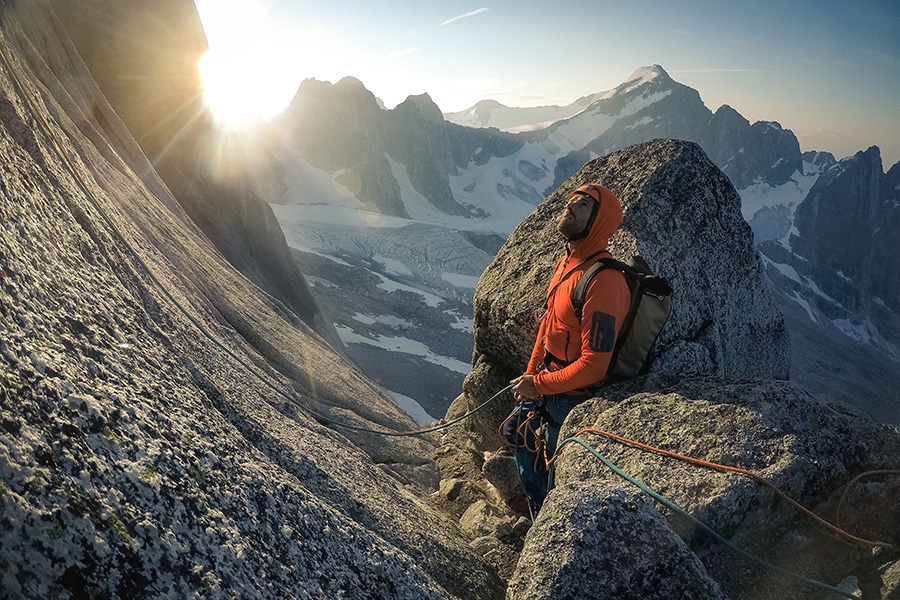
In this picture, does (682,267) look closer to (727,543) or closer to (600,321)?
(600,321)

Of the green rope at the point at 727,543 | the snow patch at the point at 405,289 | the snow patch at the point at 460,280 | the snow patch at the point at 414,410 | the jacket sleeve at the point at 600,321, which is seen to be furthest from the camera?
the snow patch at the point at 460,280

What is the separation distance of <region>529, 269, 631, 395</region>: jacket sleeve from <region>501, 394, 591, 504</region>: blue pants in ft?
2.66

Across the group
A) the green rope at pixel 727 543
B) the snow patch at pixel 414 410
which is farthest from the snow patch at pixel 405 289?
the green rope at pixel 727 543

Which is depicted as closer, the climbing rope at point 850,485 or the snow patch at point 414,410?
the climbing rope at point 850,485

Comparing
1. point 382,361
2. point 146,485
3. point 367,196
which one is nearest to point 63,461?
point 146,485

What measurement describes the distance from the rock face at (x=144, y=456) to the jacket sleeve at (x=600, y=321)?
2269mm

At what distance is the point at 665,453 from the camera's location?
450cm

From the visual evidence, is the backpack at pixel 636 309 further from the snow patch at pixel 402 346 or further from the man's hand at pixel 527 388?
the snow patch at pixel 402 346

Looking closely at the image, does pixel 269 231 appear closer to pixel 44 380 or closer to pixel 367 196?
pixel 44 380

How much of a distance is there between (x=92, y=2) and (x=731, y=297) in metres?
26.8

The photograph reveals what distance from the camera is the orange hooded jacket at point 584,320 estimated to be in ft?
16.2

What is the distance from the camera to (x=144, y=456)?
2.64 meters

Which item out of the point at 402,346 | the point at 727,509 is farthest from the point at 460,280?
the point at 727,509

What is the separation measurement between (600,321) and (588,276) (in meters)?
0.48
